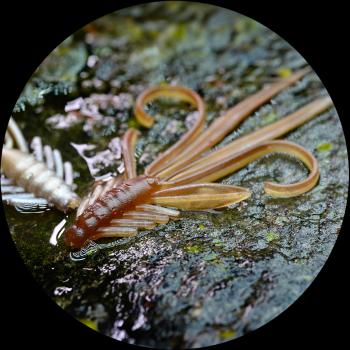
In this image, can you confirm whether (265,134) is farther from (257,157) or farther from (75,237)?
(75,237)

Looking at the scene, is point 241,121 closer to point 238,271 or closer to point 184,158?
point 184,158

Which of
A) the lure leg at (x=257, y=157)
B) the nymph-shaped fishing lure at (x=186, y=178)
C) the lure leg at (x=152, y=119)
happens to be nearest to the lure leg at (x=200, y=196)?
the nymph-shaped fishing lure at (x=186, y=178)

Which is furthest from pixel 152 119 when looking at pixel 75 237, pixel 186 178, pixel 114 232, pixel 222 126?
pixel 75 237

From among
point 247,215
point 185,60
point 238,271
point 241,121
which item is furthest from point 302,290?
point 185,60

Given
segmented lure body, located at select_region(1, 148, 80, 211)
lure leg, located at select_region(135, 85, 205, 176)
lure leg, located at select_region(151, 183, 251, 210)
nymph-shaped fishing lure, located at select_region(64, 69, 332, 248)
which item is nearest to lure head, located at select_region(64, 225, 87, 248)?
nymph-shaped fishing lure, located at select_region(64, 69, 332, 248)

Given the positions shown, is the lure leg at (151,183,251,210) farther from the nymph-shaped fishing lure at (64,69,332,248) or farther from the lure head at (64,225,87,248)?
the lure head at (64,225,87,248)

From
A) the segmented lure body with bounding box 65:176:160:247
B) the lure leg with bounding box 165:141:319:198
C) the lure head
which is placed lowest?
the lure head
